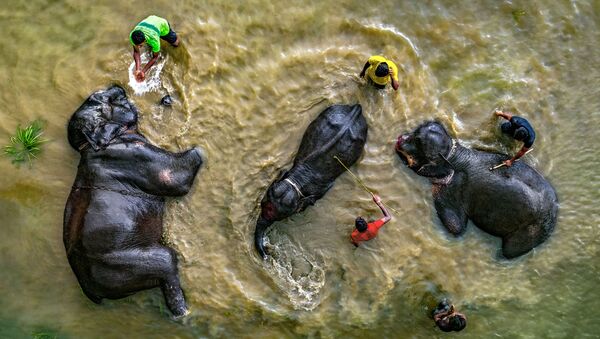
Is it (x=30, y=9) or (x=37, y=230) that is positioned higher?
(x=30, y=9)

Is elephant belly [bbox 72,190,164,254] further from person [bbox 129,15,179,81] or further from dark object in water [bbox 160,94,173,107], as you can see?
person [bbox 129,15,179,81]

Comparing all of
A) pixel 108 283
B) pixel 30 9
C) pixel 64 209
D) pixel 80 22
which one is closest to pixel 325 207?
pixel 108 283

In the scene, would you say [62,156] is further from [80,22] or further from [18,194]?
[80,22]

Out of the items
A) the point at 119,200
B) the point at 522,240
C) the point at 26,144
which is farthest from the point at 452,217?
the point at 26,144

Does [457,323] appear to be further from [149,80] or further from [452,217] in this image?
[149,80]

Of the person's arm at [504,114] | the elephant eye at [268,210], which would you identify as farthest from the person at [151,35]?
the person's arm at [504,114]

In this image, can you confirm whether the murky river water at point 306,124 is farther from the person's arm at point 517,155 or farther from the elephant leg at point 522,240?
the person's arm at point 517,155

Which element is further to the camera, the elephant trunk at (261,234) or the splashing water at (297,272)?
the splashing water at (297,272)
